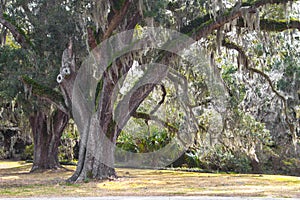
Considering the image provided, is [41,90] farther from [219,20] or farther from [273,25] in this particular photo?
[273,25]

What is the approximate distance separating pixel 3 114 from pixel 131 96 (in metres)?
8.38

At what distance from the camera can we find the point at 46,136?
19094mm

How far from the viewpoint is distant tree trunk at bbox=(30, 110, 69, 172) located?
Result: 18.7 m

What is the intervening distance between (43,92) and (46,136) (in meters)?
6.20

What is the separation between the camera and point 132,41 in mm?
13062

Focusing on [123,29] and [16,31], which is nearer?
[123,29]

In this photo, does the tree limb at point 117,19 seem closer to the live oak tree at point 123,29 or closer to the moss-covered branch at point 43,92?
the live oak tree at point 123,29

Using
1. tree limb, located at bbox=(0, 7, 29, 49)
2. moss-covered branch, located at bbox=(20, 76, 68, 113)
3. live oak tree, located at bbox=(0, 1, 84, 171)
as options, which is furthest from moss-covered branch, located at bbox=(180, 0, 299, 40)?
tree limb, located at bbox=(0, 7, 29, 49)

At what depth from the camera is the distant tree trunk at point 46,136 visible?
18.7 meters

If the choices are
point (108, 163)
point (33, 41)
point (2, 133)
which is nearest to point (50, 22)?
point (33, 41)

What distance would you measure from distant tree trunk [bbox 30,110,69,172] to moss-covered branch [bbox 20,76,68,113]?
5.01m

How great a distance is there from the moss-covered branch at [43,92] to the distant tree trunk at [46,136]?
16.5ft

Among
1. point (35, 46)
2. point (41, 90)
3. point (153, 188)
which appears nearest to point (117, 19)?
point (35, 46)

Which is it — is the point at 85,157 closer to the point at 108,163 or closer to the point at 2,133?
the point at 108,163
